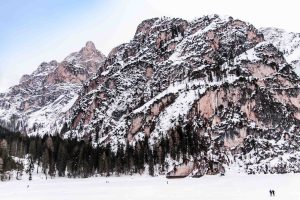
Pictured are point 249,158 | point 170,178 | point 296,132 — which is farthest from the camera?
point 296,132

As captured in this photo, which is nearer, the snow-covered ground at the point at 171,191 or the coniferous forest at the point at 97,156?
the snow-covered ground at the point at 171,191

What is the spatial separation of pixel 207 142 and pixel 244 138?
16866 mm

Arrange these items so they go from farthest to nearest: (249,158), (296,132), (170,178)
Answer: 1. (296,132)
2. (249,158)
3. (170,178)

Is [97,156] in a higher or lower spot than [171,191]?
higher

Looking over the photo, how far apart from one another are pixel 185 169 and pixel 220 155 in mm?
20334

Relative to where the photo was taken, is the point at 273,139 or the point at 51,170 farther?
the point at 273,139

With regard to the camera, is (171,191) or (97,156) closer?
(171,191)

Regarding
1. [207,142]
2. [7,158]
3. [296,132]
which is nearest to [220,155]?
[207,142]

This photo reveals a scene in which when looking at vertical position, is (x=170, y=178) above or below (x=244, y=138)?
below

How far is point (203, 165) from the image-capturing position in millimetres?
165375

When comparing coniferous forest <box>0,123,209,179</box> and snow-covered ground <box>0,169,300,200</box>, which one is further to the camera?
coniferous forest <box>0,123,209,179</box>

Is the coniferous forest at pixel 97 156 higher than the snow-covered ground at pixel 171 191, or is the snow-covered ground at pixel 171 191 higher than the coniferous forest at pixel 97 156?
the coniferous forest at pixel 97 156

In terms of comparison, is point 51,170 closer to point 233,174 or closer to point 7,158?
point 7,158

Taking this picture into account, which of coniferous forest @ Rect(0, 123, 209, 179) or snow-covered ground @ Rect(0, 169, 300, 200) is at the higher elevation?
coniferous forest @ Rect(0, 123, 209, 179)
